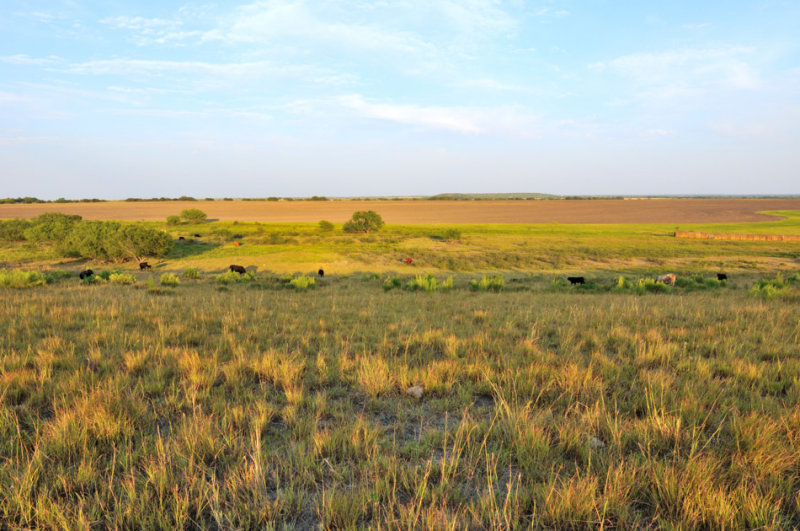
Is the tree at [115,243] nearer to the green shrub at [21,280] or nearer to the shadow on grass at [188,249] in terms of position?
the shadow on grass at [188,249]

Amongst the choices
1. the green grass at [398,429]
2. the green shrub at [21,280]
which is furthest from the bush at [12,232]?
the green grass at [398,429]

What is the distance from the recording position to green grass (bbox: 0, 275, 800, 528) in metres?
2.37

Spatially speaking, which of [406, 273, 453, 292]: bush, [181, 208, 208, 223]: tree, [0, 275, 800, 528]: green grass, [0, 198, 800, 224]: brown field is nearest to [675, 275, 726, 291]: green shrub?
[406, 273, 453, 292]: bush

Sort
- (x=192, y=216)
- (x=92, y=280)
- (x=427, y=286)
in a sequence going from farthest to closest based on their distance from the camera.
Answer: (x=192, y=216), (x=92, y=280), (x=427, y=286)

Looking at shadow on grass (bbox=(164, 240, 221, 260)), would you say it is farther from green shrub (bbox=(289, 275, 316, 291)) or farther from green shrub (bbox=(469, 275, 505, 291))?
green shrub (bbox=(469, 275, 505, 291))

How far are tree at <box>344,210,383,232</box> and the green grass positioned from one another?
161 feet

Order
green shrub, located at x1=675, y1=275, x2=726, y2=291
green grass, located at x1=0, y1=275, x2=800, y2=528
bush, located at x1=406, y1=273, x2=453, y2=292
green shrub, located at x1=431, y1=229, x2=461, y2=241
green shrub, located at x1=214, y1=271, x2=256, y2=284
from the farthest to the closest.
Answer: green shrub, located at x1=431, y1=229, x2=461, y2=241 < green shrub, located at x1=214, y1=271, x2=256, y2=284 < green shrub, located at x1=675, y1=275, x2=726, y2=291 < bush, located at x1=406, y1=273, x2=453, y2=292 < green grass, located at x1=0, y1=275, x2=800, y2=528

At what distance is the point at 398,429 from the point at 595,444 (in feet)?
5.28

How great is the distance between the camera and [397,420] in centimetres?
364

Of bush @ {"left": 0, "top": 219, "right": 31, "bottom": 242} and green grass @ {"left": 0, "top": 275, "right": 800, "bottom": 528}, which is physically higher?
bush @ {"left": 0, "top": 219, "right": 31, "bottom": 242}

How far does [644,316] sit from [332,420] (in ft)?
23.2

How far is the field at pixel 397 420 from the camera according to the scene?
2381 mm

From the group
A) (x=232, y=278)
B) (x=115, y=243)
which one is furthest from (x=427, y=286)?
(x=115, y=243)

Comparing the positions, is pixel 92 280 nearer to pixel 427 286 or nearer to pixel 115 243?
pixel 427 286
